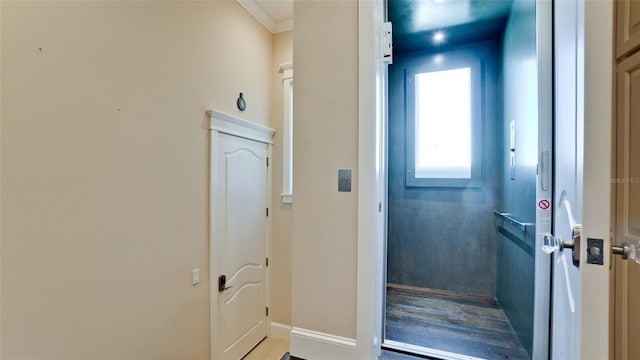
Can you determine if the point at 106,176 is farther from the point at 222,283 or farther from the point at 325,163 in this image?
the point at 222,283

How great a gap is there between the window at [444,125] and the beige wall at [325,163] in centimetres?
194

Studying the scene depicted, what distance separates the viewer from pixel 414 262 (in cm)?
325

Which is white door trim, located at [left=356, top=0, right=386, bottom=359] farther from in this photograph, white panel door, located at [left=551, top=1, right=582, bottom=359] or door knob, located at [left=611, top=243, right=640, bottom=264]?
door knob, located at [left=611, top=243, right=640, bottom=264]

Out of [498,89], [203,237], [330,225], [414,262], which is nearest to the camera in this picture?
[330,225]

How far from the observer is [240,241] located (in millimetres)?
2777

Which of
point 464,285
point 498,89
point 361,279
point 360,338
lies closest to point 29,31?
point 361,279

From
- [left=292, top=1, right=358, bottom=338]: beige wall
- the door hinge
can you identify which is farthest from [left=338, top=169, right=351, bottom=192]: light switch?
the door hinge

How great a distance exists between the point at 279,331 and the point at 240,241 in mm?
1230

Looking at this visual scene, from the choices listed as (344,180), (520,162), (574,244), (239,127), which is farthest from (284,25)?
(574,244)

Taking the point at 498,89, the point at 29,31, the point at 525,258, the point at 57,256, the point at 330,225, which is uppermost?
the point at 498,89

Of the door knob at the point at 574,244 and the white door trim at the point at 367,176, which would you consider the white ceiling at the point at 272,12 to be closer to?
the white door trim at the point at 367,176

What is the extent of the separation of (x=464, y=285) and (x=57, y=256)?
3388 mm

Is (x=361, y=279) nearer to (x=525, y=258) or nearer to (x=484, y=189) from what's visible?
(x=525, y=258)

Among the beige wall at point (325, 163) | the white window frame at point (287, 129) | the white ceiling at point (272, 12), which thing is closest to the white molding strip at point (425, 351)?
the beige wall at point (325, 163)
